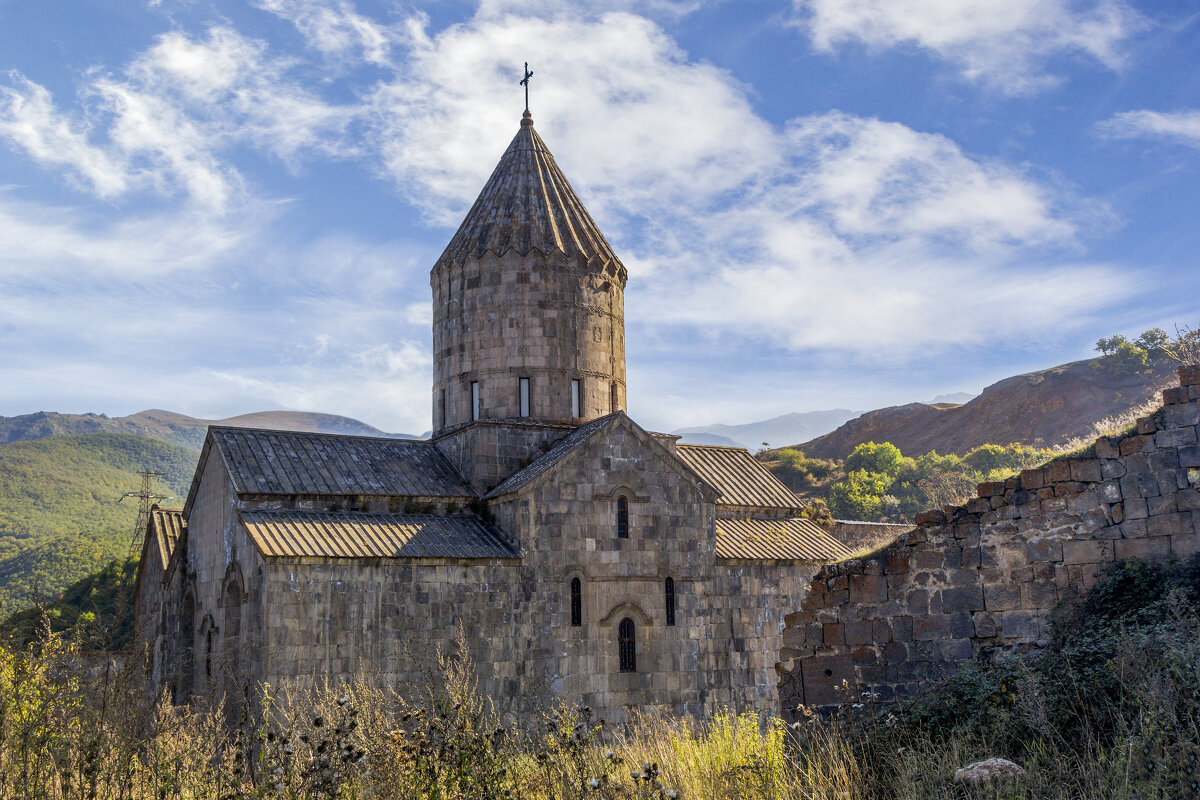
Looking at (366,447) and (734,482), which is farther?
(734,482)

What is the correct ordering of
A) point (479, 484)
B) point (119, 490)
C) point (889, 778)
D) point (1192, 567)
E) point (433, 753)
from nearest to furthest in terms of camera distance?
point (433, 753) < point (889, 778) < point (1192, 567) < point (479, 484) < point (119, 490)

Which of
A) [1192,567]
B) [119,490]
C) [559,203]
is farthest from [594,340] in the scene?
[119,490]

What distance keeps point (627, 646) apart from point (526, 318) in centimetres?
553

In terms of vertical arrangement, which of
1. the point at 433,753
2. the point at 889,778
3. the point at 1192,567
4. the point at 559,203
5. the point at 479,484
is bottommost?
the point at 889,778

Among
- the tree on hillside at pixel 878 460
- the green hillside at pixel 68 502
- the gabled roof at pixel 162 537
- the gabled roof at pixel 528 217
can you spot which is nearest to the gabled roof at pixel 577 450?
the gabled roof at pixel 528 217

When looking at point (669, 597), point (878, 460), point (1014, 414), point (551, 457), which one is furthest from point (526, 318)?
point (1014, 414)

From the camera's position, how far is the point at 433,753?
548 centimetres

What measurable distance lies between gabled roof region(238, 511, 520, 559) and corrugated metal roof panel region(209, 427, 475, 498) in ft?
1.65

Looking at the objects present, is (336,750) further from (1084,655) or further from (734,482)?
(734,482)

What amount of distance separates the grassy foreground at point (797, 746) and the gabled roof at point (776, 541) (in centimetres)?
848

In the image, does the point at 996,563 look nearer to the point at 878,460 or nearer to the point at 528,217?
the point at 528,217

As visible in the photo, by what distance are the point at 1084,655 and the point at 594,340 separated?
1124 cm

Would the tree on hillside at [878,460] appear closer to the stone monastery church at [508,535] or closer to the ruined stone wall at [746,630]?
the stone monastery church at [508,535]

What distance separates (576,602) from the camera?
14.1 meters
